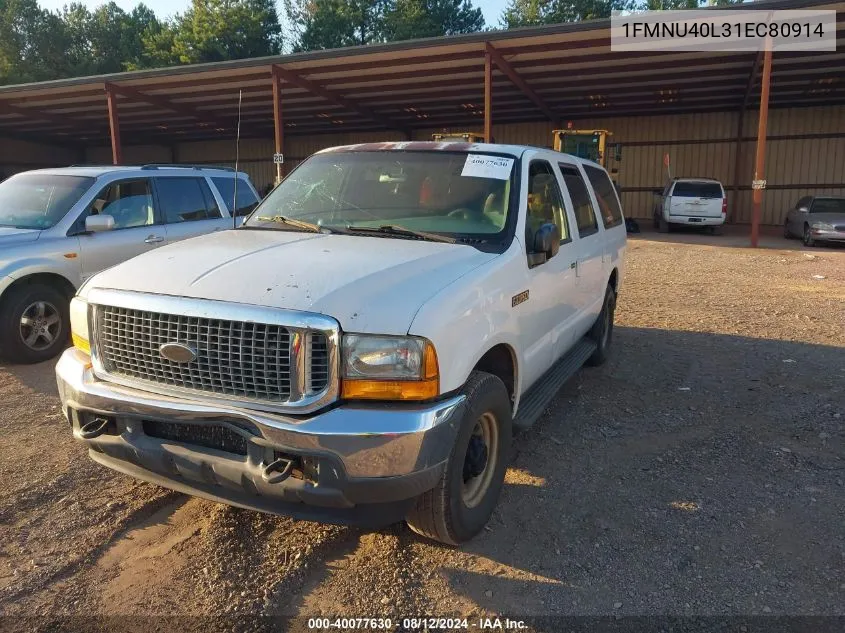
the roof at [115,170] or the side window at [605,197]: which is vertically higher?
the roof at [115,170]

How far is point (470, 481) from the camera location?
3.17m

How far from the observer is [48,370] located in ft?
19.3

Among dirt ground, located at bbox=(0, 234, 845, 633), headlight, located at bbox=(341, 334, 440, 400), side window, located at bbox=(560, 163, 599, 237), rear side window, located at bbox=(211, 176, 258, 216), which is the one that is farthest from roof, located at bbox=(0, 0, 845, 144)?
headlight, located at bbox=(341, 334, 440, 400)

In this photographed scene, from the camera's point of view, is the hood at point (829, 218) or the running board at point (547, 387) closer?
the running board at point (547, 387)

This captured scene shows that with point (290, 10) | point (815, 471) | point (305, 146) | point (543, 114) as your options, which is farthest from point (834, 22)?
point (290, 10)

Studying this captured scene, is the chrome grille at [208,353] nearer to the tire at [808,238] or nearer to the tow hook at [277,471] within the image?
the tow hook at [277,471]

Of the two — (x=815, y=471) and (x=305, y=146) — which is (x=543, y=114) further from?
(x=815, y=471)

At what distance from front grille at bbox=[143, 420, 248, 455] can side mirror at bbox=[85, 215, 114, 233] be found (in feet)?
12.8

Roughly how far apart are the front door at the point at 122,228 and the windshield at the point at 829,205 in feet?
58.4

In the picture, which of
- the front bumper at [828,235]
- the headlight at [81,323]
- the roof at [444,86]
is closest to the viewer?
the headlight at [81,323]

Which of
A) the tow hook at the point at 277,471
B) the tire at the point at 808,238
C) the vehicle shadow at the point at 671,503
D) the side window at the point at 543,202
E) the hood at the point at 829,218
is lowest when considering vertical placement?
the vehicle shadow at the point at 671,503

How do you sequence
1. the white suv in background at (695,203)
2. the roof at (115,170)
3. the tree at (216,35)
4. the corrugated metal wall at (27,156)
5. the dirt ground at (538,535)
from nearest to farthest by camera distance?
the dirt ground at (538,535)
the roof at (115,170)
the white suv in background at (695,203)
the corrugated metal wall at (27,156)
the tree at (216,35)

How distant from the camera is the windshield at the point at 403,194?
3.65 m

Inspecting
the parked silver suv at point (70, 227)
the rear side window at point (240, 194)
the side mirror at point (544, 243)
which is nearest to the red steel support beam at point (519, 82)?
the rear side window at point (240, 194)
